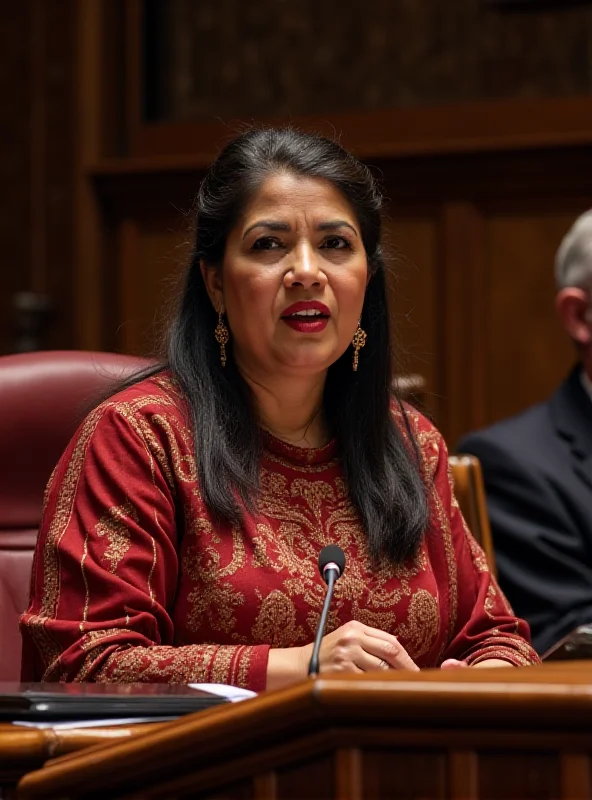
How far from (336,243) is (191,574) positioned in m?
0.49

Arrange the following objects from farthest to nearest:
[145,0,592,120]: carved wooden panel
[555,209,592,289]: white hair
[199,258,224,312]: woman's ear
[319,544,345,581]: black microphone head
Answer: [145,0,592,120]: carved wooden panel < [555,209,592,289]: white hair < [199,258,224,312]: woman's ear < [319,544,345,581]: black microphone head

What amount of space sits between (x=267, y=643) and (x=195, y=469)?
23 centimetres

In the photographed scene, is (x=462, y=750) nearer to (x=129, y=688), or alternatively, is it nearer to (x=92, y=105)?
(x=129, y=688)

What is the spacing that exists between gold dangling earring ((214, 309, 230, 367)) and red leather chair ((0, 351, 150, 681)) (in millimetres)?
169

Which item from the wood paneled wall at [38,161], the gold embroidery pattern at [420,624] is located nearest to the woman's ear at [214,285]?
the gold embroidery pattern at [420,624]

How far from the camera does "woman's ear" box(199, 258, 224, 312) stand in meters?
1.83

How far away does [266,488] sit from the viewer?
173cm

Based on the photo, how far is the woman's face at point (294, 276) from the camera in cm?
174

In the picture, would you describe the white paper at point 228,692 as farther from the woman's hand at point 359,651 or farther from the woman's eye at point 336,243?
the woman's eye at point 336,243

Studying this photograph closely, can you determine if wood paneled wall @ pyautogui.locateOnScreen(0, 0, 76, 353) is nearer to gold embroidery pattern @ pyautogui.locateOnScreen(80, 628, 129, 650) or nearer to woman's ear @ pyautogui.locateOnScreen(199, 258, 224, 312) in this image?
woman's ear @ pyautogui.locateOnScreen(199, 258, 224, 312)

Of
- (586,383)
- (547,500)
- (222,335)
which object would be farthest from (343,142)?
(222,335)

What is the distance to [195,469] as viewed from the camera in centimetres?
166

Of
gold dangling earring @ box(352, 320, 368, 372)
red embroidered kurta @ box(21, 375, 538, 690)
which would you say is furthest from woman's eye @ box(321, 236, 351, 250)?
red embroidered kurta @ box(21, 375, 538, 690)

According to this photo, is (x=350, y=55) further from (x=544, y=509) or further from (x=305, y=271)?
(x=305, y=271)
